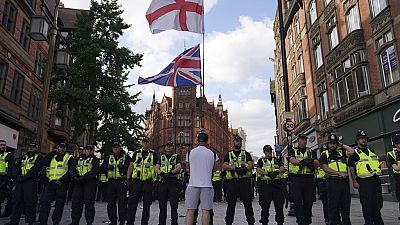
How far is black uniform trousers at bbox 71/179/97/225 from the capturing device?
754 centimetres

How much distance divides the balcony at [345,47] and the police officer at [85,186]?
1707 cm

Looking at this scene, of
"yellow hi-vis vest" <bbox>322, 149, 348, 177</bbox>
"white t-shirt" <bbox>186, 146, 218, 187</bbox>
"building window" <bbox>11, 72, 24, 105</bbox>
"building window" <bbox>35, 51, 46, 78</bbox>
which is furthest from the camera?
"building window" <bbox>35, 51, 46, 78</bbox>

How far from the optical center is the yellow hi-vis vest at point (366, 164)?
6.78 m

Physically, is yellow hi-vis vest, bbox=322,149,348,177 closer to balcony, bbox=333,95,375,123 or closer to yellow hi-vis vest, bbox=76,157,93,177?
yellow hi-vis vest, bbox=76,157,93,177

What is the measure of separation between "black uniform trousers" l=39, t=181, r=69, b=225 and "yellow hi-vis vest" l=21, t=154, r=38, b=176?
34.3 inches

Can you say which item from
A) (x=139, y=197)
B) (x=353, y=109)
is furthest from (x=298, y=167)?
(x=353, y=109)

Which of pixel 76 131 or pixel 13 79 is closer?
pixel 13 79

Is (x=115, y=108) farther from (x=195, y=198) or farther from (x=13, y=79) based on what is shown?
(x=195, y=198)

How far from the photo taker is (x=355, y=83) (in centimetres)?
1894

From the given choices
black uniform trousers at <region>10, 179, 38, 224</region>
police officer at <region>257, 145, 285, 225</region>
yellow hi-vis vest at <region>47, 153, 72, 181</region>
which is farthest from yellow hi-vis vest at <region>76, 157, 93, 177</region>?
police officer at <region>257, 145, 285, 225</region>

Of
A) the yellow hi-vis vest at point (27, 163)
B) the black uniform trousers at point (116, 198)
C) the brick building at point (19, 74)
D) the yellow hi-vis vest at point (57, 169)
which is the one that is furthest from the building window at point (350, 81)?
the brick building at point (19, 74)

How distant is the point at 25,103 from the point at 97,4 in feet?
30.7

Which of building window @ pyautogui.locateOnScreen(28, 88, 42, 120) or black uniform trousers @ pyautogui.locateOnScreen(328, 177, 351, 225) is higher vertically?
building window @ pyautogui.locateOnScreen(28, 88, 42, 120)

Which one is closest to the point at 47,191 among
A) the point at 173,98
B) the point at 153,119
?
the point at 173,98
